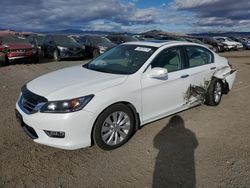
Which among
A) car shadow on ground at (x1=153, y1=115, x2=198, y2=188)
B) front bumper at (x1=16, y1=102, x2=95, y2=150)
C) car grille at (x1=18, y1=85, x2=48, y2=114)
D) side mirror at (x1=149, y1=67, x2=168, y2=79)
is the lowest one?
car shadow on ground at (x1=153, y1=115, x2=198, y2=188)

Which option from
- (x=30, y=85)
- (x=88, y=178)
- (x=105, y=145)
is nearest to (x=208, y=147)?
(x=105, y=145)

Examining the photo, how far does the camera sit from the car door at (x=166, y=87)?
4.28m

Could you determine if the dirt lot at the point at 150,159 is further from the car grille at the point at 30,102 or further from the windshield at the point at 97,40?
the windshield at the point at 97,40

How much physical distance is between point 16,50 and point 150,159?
1065cm

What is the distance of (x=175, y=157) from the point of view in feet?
12.4

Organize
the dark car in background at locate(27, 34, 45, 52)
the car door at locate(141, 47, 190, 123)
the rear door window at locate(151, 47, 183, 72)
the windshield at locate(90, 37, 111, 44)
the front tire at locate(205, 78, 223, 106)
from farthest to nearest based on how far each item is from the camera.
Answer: the dark car in background at locate(27, 34, 45, 52) → the windshield at locate(90, 37, 111, 44) → the front tire at locate(205, 78, 223, 106) → the rear door window at locate(151, 47, 183, 72) → the car door at locate(141, 47, 190, 123)

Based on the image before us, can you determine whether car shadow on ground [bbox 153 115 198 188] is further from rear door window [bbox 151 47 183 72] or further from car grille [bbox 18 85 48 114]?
car grille [bbox 18 85 48 114]

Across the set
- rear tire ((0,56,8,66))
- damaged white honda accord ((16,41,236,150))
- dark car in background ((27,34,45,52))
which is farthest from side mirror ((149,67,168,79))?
dark car in background ((27,34,45,52))

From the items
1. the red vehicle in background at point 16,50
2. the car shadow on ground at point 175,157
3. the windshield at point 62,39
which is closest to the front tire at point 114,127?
the car shadow on ground at point 175,157

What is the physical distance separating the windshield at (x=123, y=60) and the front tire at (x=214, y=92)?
1852 millimetres

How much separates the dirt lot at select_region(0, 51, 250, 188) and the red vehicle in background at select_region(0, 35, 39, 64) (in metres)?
7.90

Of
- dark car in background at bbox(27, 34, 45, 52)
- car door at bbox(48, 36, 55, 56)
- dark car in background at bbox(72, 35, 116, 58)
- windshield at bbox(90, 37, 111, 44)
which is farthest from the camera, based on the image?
dark car in background at bbox(27, 34, 45, 52)

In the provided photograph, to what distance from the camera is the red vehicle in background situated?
12.2 meters

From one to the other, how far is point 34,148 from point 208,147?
2.69 metres
